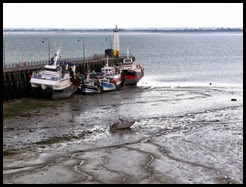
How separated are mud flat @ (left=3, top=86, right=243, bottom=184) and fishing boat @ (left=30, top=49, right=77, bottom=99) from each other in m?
1.53

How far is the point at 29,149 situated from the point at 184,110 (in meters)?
22.3

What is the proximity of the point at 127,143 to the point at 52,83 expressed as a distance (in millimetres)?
21592

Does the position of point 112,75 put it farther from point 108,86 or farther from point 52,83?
point 52,83

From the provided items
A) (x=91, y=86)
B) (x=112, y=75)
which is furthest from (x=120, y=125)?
(x=112, y=75)

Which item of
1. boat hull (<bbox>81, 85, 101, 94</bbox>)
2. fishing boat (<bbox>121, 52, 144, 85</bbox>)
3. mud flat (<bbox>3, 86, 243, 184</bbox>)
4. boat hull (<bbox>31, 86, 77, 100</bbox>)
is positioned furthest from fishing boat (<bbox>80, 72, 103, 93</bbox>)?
fishing boat (<bbox>121, 52, 144, 85</bbox>)

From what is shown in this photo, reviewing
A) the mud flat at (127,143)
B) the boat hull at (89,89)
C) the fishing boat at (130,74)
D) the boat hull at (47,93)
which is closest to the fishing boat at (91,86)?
the boat hull at (89,89)

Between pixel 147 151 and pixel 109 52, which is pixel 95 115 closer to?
pixel 147 151

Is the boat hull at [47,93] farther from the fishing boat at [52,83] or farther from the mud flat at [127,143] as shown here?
the mud flat at [127,143]

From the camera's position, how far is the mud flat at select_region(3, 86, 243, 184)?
2834 centimetres

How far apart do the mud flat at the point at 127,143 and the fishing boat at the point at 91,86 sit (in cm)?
386

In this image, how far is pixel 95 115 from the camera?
47.2 meters

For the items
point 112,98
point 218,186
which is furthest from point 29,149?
point 112,98

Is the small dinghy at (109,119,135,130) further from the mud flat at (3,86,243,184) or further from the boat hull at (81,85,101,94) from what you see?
the boat hull at (81,85,101,94)

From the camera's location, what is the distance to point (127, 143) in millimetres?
36062
